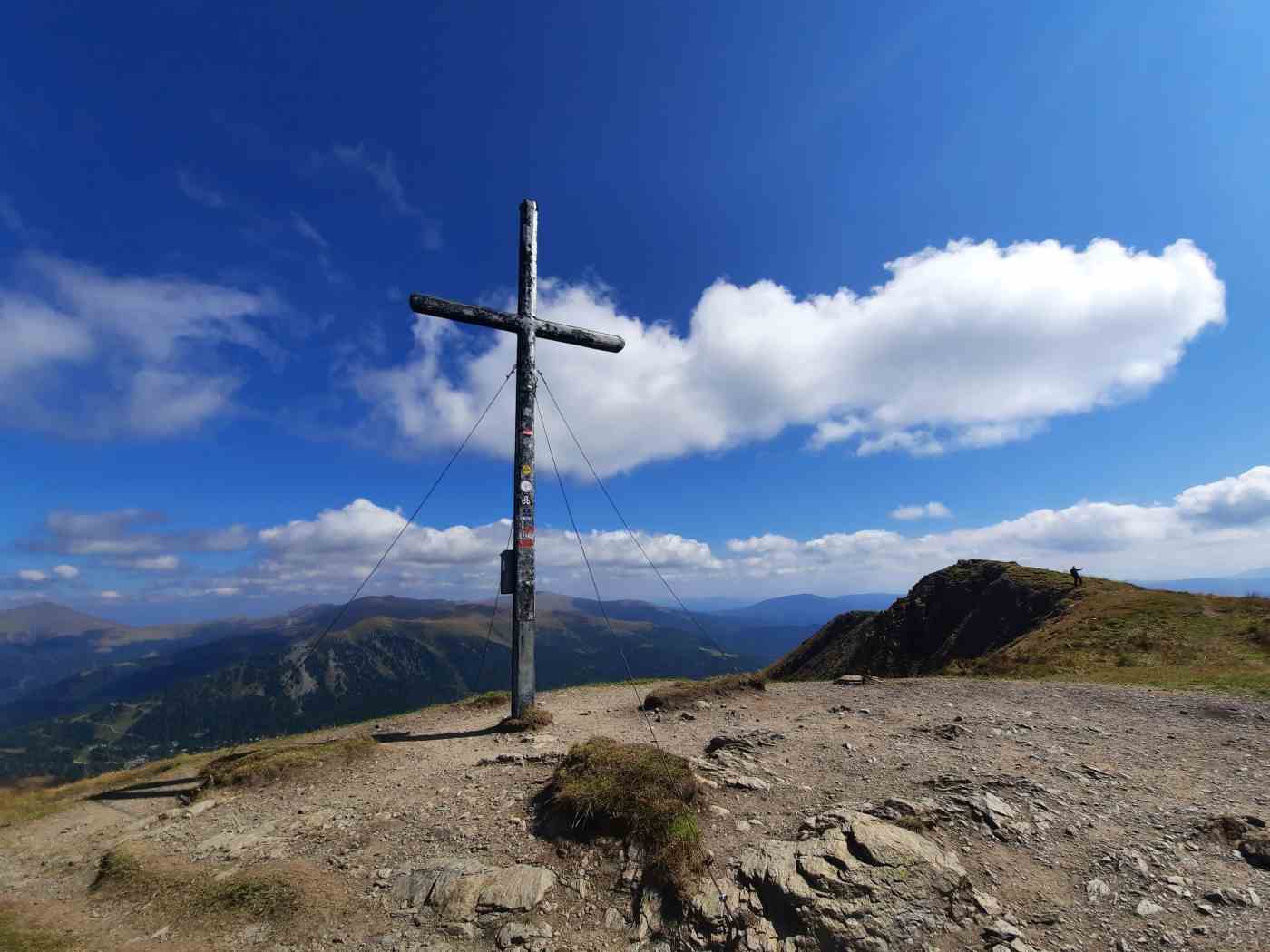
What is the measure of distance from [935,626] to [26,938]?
6270 centimetres

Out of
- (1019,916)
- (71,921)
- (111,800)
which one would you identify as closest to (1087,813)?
(1019,916)

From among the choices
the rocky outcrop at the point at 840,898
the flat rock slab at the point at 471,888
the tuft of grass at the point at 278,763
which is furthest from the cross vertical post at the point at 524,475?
the rocky outcrop at the point at 840,898

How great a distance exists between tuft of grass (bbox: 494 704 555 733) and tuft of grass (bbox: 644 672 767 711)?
3.29m

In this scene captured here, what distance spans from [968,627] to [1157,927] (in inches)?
1959

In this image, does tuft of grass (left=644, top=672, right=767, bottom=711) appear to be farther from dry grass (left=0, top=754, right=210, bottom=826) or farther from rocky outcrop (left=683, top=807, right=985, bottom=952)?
dry grass (left=0, top=754, right=210, bottom=826)

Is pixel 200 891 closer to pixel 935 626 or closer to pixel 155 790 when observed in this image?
pixel 155 790

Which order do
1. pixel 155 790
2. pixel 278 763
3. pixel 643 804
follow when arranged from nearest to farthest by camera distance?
pixel 643 804 → pixel 278 763 → pixel 155 790

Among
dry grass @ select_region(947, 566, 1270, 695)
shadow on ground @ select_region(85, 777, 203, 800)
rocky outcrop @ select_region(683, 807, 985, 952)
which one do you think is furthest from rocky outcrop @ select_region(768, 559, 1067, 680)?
shadow on ground @ select_region(85, 777, 203, 800)

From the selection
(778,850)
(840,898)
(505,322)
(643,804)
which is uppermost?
(505,322)

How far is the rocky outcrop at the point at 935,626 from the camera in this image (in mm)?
44406

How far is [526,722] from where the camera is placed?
14.1m

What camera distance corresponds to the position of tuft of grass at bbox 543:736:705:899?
7.13 meters

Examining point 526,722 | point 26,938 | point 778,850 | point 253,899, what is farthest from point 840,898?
point 26,938

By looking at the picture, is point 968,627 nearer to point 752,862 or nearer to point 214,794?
point 752,862
